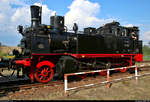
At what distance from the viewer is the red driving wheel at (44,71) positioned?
7.84m

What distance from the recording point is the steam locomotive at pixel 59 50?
7.91 meters

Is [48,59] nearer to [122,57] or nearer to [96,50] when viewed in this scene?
[96,50]

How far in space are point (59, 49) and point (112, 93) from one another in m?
3.93

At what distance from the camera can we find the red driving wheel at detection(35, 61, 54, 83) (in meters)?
7.84

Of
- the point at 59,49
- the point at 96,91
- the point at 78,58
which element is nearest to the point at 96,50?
the point at 78,58

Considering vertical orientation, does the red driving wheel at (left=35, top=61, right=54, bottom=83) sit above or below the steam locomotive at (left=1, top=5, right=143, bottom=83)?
below

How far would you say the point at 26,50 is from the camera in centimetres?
811

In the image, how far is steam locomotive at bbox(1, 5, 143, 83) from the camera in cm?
791

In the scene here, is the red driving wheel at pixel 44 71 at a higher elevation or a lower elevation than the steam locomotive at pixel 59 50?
lower

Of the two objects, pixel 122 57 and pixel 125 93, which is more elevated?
pixel 122 57

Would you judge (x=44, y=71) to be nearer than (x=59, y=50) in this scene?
Yes

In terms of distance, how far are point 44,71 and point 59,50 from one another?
1.49 m

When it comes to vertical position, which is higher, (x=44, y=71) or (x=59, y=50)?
(x=59, y=50)

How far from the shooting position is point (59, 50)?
8617 millimetres
